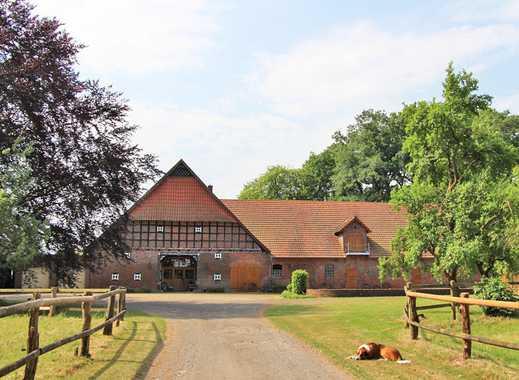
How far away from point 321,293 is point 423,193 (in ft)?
58.8

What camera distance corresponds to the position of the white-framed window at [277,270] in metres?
45.6

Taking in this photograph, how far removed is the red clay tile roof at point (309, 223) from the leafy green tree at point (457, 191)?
24.4 meters

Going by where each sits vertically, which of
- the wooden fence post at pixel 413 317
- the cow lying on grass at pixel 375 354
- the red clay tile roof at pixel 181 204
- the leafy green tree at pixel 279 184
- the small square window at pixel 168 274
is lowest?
the cow lying on grass at pixel 375 354

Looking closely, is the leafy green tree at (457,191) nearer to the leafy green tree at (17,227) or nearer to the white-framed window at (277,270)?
the leafy green tree at (17,227)

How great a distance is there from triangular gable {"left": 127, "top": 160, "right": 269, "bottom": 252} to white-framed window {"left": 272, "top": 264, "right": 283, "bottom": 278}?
5.33ft

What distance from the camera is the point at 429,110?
20469 mm

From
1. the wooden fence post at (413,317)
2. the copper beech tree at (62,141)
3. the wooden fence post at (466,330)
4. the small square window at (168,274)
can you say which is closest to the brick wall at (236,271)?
the small square window at (168,274)

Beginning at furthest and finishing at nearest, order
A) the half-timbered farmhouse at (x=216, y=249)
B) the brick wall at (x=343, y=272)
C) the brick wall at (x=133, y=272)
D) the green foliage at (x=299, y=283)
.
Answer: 1. the brick wall at (x=343, y=272)
2. the half-timbered farmhouse at (x=216, y=249)
3. the brick wall at (x=133, y=272)
4. the green foliage at (x=299, y=283)

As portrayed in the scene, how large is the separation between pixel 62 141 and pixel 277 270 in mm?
24404

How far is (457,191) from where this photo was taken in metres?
19.7

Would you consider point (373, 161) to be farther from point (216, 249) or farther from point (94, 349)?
point (94, 349)

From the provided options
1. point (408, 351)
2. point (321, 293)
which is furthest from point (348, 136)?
point (408, 351)

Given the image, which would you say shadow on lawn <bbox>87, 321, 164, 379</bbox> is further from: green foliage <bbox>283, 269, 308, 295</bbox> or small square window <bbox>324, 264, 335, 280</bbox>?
small square window <bbox>324, 264, 335, 280</bbox>

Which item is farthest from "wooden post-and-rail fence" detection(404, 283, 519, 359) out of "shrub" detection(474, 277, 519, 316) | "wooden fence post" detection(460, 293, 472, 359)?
"shrub" detection(474, 277, 519, 316)
